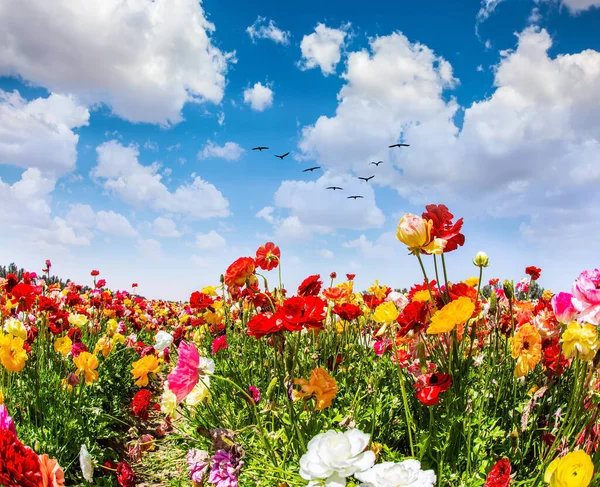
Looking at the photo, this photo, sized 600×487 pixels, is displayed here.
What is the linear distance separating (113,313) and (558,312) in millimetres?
5799

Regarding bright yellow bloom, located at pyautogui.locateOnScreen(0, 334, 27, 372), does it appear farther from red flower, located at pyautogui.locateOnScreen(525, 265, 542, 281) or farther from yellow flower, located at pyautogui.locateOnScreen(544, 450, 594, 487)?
red flower, located at pyautogui.locateOnScreen(525, 265, 542, 281)

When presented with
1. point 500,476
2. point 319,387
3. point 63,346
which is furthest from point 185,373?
point 63,346

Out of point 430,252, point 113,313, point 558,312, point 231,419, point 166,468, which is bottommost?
point 166,468

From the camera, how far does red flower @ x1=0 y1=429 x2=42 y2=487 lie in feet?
3.64

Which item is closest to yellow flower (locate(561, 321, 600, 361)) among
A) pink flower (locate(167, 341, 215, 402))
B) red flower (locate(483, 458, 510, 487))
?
red flower (locate(483, 458, 510, 487))

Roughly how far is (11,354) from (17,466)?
1989 mm

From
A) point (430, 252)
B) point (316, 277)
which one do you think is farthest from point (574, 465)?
point (316, 277)

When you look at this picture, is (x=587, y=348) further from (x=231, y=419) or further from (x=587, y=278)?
(x=231, y=419)

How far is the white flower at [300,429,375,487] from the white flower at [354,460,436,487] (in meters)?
0.02

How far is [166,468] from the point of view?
3520 mm

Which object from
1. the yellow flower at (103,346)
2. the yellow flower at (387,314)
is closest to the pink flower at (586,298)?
the yellow flower at (387,314)

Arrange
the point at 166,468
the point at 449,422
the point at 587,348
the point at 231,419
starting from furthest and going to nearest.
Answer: the point at 166,468, the point at 231,419, the point at 449,422, the point at 587,348

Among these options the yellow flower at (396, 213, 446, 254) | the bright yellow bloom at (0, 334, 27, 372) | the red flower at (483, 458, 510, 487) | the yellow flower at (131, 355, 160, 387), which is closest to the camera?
the red flower at (483, 458, 510, 487)

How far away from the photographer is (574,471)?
1003 mm
